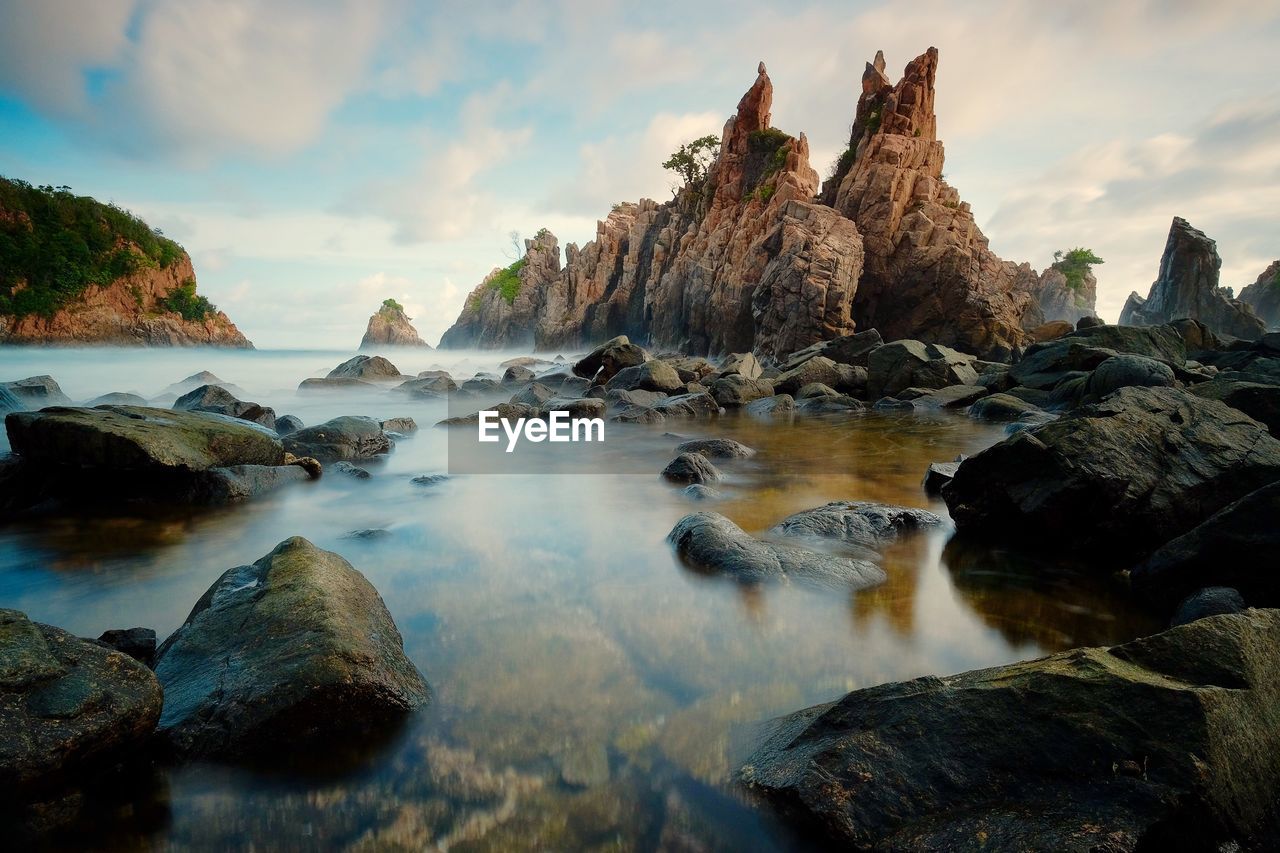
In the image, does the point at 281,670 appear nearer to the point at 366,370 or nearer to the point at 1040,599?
the point at 1040,599

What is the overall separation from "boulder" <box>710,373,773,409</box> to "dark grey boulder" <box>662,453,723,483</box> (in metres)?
9.33

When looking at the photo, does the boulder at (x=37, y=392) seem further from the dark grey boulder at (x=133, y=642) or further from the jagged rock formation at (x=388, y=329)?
the jagged rock formation at (x=388, y=329)

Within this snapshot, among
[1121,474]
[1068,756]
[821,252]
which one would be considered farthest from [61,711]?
[821,252]

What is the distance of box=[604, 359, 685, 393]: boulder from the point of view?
17844mm

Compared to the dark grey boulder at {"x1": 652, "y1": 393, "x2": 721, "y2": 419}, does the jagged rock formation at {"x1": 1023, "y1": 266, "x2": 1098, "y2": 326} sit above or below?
above

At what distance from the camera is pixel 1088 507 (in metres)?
4.49

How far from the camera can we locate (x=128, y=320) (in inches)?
2251

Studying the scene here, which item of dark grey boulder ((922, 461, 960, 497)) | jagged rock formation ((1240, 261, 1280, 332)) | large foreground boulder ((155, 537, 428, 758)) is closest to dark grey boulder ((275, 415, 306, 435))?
large foreground boulder ((155, 537, 428, 758))

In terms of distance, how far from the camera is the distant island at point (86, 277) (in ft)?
159

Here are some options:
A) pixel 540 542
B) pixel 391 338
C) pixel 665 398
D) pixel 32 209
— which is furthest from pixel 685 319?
pixel 391 338

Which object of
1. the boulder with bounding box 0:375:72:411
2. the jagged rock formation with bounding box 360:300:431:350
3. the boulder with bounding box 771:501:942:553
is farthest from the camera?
the jagged rock formation with bounding box 360:300:431:350

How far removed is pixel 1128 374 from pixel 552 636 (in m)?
12.8

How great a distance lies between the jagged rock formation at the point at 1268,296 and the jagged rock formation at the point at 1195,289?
Answer: 21595 millimetres

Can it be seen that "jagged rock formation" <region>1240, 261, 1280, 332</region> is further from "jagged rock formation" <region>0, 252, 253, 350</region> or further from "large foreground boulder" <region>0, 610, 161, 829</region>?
"jagged rock formation" <region>0, 252, 253, 350</region>
